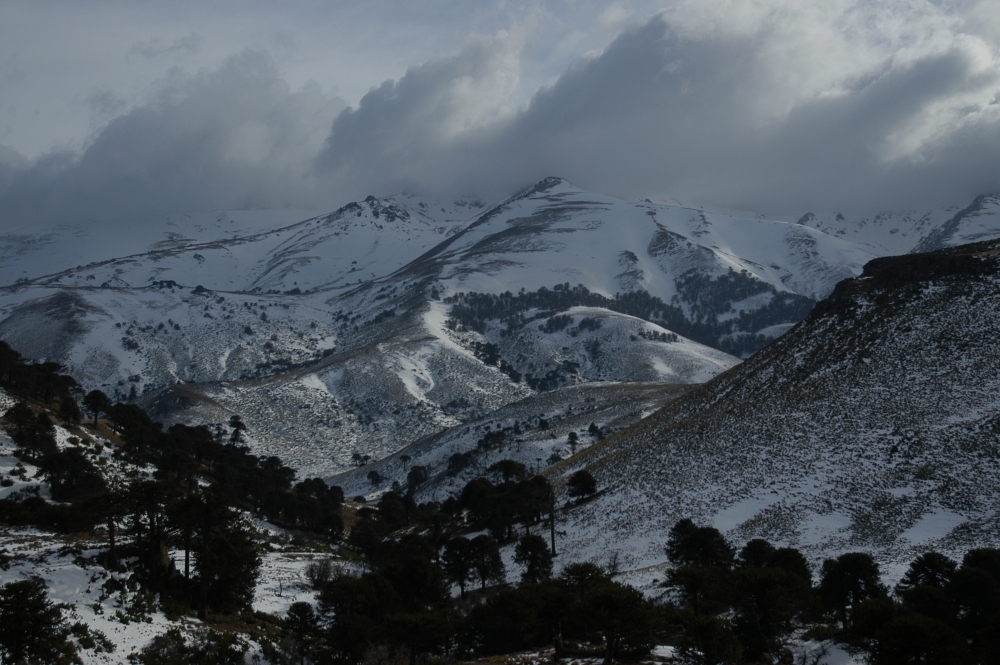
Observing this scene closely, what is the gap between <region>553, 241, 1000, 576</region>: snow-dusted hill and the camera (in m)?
56.8

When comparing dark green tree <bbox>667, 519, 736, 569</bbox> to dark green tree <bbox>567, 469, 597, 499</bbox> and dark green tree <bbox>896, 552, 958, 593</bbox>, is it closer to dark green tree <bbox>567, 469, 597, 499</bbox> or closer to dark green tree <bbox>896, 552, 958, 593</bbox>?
dark green tree <bbox>896, 552, 958, 593</bbox>

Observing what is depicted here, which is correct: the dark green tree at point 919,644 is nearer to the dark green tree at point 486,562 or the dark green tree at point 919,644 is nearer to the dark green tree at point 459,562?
the dark green tree at point 486,562

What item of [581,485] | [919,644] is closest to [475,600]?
[581,485]

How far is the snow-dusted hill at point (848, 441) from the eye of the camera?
5681cm

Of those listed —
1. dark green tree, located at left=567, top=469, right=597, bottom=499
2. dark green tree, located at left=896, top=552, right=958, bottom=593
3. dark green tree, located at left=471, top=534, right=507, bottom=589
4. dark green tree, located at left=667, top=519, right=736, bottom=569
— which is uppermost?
dark green tree, located at left=567, top=469, right=597, bottom=499

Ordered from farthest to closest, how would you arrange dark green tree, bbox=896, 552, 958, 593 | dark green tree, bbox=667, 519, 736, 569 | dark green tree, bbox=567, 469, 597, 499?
1. dark green tree, bbox=567, 469, 597, 499
2. dark green tree, bbox=667, 519, 736, 569
3. dark green tree, bbox=896, 552, 958, 593

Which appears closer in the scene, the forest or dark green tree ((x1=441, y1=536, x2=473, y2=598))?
the forest

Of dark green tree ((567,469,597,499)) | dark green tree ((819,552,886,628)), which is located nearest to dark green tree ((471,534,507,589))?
dark green tree ((567,469,597,499))

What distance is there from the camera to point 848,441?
66.1 meters

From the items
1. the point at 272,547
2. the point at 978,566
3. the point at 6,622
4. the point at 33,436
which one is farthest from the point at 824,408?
the point at 33,436

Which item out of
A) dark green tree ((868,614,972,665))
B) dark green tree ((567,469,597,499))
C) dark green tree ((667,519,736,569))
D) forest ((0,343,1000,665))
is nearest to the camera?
dark green tree ((868,614,972,665))

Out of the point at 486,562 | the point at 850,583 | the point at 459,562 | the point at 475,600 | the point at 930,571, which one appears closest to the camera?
the point at 930,571

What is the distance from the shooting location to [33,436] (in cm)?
6631

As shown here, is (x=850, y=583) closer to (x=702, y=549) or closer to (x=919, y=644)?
(x=702, y=549)
